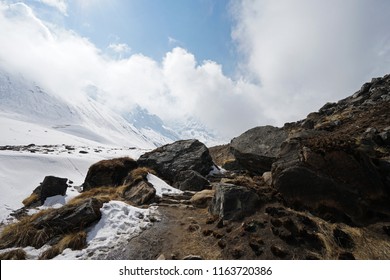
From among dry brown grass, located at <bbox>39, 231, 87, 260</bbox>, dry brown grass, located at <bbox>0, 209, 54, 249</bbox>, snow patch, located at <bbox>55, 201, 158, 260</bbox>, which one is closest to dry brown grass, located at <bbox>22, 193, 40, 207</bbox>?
dry brown grass, located at <bbox>0, 209, 54, 249</bbox>

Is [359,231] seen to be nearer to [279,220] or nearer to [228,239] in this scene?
[279,220]

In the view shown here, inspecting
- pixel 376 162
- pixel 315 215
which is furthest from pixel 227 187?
pixel 376 162

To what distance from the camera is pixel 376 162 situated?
12.0 m

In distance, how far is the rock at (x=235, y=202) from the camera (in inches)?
434

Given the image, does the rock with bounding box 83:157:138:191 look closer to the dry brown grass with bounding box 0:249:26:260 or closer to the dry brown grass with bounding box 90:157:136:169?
the dry brown grass with bounding box 90:157:136:169

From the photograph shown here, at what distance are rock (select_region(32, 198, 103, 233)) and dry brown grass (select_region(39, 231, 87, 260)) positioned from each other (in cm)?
71

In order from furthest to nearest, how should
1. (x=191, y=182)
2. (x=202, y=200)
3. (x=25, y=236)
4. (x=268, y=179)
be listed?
(x=191, y=182) < (x=202, y=200) < (x=268, y=179) < (x=25, y=236)

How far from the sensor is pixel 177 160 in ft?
67.5

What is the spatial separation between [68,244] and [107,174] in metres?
9.83

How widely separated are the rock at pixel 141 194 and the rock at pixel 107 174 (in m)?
3.16

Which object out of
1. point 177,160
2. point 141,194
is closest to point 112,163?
point 177,160

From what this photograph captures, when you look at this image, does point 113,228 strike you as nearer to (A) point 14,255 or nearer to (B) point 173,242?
(B) point 173,242

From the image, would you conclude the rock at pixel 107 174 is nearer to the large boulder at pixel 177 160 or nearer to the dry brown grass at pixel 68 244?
the large boulder at pixel 177 160
